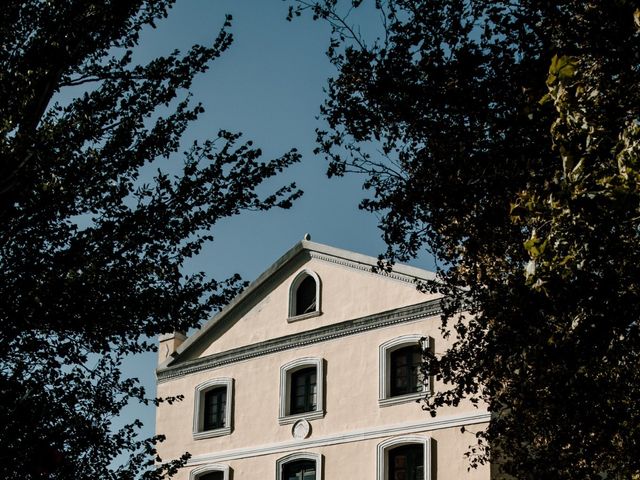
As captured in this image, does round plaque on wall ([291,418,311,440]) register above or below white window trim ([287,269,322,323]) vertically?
below

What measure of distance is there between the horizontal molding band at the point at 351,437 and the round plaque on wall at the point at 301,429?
14 cm

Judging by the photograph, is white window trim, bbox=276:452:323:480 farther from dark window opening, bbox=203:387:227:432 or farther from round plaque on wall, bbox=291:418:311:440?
dark window opening, bbox=203:387:227:432

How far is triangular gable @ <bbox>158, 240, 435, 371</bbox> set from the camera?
87.5ft

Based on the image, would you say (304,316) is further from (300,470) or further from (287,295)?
(300,470)

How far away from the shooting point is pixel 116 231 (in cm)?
1359

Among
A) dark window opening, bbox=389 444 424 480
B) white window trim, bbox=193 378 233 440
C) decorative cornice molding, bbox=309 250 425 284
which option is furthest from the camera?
white window trim, bbox=193 378 233 440

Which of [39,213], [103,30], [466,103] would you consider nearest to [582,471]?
[466,103]

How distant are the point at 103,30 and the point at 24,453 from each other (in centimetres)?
616

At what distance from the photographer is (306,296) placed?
29.0m

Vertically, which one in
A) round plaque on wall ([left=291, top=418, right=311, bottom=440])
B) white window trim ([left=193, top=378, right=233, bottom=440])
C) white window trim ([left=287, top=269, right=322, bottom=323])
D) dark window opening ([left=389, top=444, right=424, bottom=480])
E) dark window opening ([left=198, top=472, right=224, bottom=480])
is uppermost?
white window trim ([left=287, top=269, right=322, bottom=323])

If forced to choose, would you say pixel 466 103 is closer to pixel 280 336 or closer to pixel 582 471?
pixel 582 471

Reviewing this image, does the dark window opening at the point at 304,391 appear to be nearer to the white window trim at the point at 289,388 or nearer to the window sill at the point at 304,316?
the white window trim at the point at 289,388

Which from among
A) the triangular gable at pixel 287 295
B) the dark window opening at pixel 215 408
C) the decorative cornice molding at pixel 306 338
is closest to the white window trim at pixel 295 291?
the triangular gable at pixel 287 295

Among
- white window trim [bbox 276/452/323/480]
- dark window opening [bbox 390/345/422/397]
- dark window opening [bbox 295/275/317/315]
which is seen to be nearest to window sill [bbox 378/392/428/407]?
dark window opening [bbox 390/345/422/397]
